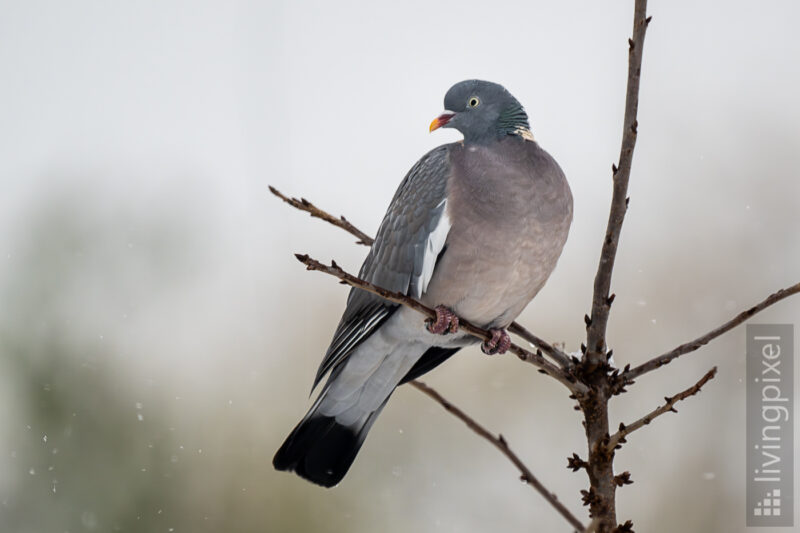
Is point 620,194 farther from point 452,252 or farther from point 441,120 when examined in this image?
point 441,120

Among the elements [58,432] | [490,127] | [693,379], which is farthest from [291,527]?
[490,127]

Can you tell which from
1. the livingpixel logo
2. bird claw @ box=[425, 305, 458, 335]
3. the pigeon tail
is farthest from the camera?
the livingpixel logo

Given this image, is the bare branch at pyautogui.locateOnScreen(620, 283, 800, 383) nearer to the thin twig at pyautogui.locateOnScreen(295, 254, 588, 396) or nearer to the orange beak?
the thin twig at pyautogui.locateOnScreen(295, 254, 588, 396)

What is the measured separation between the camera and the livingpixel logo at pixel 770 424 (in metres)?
3.09

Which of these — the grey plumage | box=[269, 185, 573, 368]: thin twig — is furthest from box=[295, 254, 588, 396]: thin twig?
the grey plumage

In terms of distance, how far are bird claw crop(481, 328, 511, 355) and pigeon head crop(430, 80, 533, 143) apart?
1.37 feet

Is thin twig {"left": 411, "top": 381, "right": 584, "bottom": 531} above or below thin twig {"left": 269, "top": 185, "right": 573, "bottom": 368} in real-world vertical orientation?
below

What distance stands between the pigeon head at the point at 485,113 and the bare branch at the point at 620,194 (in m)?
0.56

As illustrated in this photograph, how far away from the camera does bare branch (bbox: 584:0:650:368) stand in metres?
1.28

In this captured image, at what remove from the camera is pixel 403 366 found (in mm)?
2057

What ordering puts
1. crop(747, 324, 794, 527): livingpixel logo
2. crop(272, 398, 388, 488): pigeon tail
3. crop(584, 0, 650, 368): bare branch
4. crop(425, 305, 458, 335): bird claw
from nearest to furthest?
crop(584, 0, 650, 368): bare branch < crop(425, 305, 458, 335): bird claw < crop(272, 398, 388, 488): pigeon tail < crop(747, 324, 794, 527): livingpixel logo

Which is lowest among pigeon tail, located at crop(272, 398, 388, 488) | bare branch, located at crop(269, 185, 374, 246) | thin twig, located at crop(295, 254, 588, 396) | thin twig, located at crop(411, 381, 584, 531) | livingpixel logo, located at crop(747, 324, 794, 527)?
thin twig, located at crop(411, 381, 584, 531)

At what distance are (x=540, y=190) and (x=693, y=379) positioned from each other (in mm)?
2272

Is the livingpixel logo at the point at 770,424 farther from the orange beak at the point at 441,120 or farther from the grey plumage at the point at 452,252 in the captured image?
the orange beak at the point at 441,120
